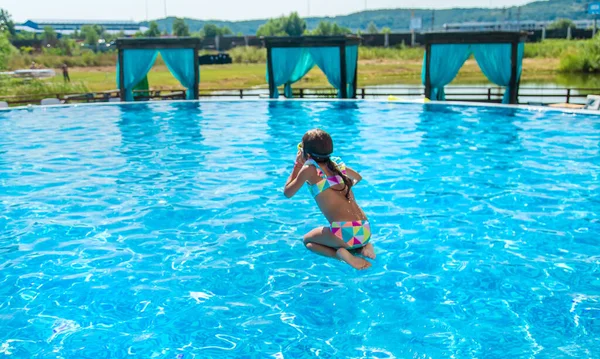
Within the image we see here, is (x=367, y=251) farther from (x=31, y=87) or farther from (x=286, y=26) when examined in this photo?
(x=286, y=26)

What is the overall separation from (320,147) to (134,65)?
19.4 metres

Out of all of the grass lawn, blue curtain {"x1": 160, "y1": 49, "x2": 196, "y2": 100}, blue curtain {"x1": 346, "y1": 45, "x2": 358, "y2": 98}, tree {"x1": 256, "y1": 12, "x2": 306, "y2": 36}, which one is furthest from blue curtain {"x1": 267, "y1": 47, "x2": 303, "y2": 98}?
tree {"x1": 256, "y1": 12, "x2": 306, "y2": 36}

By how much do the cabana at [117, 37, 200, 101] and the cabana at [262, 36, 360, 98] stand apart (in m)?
3.15

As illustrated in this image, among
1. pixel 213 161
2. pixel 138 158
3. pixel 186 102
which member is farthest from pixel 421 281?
pixel 186 102

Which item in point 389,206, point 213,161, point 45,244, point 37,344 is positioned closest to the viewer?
point 37,344

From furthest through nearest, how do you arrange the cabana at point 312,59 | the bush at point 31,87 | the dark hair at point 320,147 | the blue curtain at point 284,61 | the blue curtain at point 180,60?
the bush at point 31,87 < the blue curtain at point 180,60 < the blue curtain at point 284,61 < the cabana at point 312,59 < the dark hair at point 320,147

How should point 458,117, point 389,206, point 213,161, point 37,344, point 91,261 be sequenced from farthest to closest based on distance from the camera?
point 458,117, point 213,161, point 389,206, point 91,261, point 37,344

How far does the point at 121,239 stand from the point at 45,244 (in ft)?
3.07

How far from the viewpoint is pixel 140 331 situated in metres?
5.29

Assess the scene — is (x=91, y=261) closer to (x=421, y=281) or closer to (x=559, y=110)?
(x=421, y=281)

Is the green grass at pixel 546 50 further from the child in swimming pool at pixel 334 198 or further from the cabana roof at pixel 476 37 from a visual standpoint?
the child in swimming pool at pixel 334 198

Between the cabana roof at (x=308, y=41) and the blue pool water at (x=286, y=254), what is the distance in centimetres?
980

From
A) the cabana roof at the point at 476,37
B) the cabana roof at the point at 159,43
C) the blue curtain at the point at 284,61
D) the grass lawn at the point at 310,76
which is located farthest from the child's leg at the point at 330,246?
the grass lawn at the point at 310,76

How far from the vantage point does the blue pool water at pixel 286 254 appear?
203 inches
